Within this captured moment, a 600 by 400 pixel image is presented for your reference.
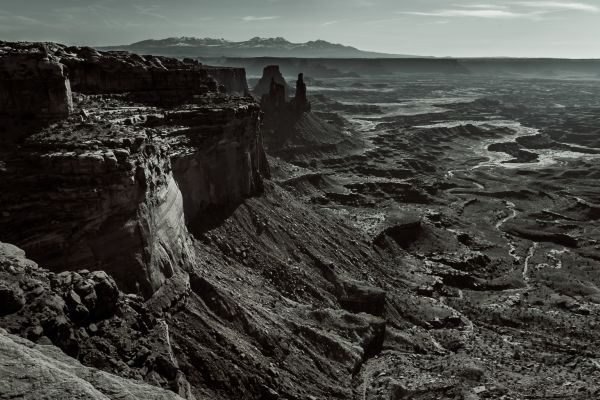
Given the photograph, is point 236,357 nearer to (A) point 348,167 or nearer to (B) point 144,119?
(B) point 144,119

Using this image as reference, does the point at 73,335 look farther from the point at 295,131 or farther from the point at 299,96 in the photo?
the point at 299,96

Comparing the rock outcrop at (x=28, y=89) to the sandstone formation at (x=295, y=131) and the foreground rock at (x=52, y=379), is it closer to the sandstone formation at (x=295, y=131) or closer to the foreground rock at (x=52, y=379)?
the foreground rock at (x=52, y=379)

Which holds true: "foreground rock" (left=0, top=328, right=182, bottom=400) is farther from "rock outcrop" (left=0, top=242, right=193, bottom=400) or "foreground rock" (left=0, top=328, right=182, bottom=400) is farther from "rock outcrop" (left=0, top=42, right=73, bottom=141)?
"rock outcrop" (left=0, top=42, right=73, bottom=141)

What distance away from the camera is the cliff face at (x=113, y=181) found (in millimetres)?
25406

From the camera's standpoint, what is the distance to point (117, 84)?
46.7 metres

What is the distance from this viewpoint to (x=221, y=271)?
3756cm

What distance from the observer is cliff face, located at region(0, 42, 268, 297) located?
1000 inches

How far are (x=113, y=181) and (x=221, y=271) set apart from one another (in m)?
12.9

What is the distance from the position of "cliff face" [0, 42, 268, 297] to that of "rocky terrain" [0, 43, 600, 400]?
0.10 meters

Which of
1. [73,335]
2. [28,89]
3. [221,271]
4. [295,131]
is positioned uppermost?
[28,89]

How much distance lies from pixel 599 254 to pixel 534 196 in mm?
29746

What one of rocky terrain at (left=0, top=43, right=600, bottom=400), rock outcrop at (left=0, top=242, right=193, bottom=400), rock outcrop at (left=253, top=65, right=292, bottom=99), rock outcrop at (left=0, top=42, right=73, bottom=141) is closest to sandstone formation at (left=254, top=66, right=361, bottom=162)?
rocky terrain at (left=0, top=43, right=600, bottom=400)

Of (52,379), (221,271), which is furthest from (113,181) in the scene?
(52,379)

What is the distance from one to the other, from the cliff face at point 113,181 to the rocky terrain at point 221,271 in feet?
0.33
